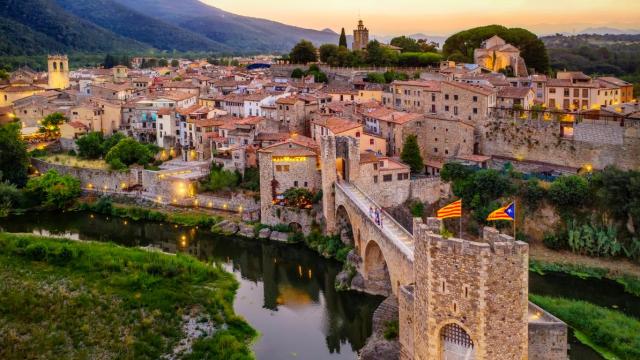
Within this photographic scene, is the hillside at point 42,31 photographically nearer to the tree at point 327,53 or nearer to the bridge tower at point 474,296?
the tree at point 327,53

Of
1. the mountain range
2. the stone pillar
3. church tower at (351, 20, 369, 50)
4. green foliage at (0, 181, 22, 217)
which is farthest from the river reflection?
the mountain range

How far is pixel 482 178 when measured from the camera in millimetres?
24422

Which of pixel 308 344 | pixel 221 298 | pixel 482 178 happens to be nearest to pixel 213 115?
pixel 482 178

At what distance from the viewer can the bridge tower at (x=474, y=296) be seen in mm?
9812

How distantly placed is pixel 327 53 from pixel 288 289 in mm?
29532

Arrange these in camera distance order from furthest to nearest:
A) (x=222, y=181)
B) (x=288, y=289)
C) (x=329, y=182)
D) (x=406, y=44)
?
(x=406, y=44)
(x=222, y=181)
(x=329, y=182)
(x=288, y=289)

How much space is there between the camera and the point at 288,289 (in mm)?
20484

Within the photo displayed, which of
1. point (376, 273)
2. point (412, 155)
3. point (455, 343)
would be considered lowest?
point (376, 273)

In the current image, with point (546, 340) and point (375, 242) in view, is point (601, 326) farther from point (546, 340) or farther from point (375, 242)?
point (375, 242)

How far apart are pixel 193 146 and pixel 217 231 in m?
8.79

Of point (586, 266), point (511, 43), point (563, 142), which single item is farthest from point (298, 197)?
point (511, 43)

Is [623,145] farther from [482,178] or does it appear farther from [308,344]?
[308,344]

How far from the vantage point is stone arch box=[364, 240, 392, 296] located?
19069 mm

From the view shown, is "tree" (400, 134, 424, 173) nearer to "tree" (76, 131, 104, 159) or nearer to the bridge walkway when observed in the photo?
the bridge walkway
